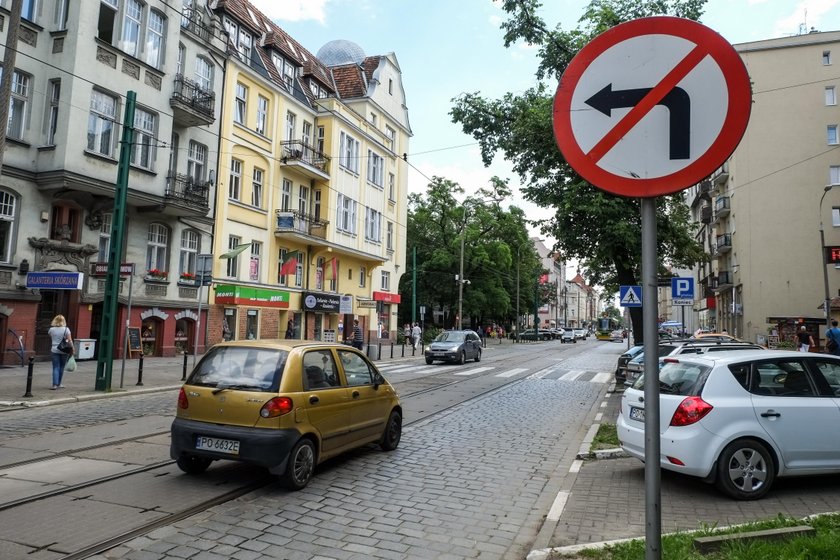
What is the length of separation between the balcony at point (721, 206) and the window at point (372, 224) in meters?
27.3

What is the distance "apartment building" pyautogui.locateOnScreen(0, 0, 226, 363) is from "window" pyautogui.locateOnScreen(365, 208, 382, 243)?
14820 millimetres

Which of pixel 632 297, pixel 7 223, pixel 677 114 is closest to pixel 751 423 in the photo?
pixel 677 114

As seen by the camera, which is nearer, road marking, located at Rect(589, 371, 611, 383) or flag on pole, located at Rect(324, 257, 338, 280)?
road marking, located at Rect(589, 371, 611, 383)

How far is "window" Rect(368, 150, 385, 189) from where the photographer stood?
128ft

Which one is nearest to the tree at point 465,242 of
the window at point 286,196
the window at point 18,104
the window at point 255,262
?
the window at point 286,196

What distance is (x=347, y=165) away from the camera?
118 feet

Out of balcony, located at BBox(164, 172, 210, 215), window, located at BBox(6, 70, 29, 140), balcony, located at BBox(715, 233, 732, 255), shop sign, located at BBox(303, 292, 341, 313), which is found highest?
balcony, located at BBox(715, 233, 732, 255)

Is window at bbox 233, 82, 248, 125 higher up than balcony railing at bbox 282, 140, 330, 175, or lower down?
higher up

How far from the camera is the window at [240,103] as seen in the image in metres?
27.3

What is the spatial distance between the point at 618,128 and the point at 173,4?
81.0ft

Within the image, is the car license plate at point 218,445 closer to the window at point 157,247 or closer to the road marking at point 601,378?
the road marking at point 601,378

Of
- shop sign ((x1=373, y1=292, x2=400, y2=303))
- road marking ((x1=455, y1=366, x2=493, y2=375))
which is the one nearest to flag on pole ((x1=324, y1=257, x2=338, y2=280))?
shop sign ((x1=373, y1=292, x2=400, y2=303))

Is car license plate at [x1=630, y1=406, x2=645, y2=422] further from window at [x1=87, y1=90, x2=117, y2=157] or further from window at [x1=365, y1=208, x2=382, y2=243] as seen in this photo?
window at [x1=365, y1=208, x2=382, y2=243]

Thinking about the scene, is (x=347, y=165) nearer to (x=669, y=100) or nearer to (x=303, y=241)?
(x=303, y=241)
